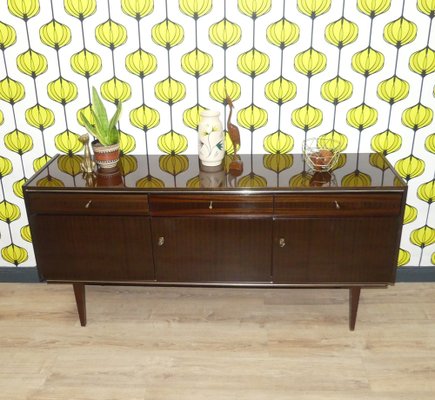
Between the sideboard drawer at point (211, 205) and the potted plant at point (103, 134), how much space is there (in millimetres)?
348

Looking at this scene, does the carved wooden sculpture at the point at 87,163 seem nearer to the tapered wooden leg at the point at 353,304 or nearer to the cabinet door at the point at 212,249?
the cabinet door at the point at 212,249

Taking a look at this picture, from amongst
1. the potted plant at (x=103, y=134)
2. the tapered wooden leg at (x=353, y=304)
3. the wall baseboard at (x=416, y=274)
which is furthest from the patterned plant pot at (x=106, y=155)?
the wall baseboard at (x=416, y=274)

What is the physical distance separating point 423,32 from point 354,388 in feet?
5.77

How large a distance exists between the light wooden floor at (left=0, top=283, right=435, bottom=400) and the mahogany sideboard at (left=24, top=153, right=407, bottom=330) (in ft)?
1.04

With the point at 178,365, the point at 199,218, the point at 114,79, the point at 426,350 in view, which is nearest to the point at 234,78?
the point at 114,79

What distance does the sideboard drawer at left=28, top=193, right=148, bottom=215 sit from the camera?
2.33 meters

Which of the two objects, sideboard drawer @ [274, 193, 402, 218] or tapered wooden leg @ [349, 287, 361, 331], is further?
tapered wooden leg @ [349, 287, 361, 331]

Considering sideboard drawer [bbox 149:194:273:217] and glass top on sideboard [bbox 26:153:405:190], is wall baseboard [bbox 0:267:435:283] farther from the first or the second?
sideboard drawer [bbox 149:194:273:217]

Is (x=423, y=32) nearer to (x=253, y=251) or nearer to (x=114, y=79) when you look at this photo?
(x=253, y=251)

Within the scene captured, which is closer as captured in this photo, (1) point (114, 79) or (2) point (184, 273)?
(2) point (184, 273)

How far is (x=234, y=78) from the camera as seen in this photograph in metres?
2.63

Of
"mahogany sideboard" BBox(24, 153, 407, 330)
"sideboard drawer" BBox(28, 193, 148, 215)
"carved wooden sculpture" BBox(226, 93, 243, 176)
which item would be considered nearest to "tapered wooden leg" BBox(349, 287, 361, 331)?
"mahogany sideboard" BBox(24, 153, 407, 330)

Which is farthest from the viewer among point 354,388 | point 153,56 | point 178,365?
point 153,56

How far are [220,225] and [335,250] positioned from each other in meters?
0.56
